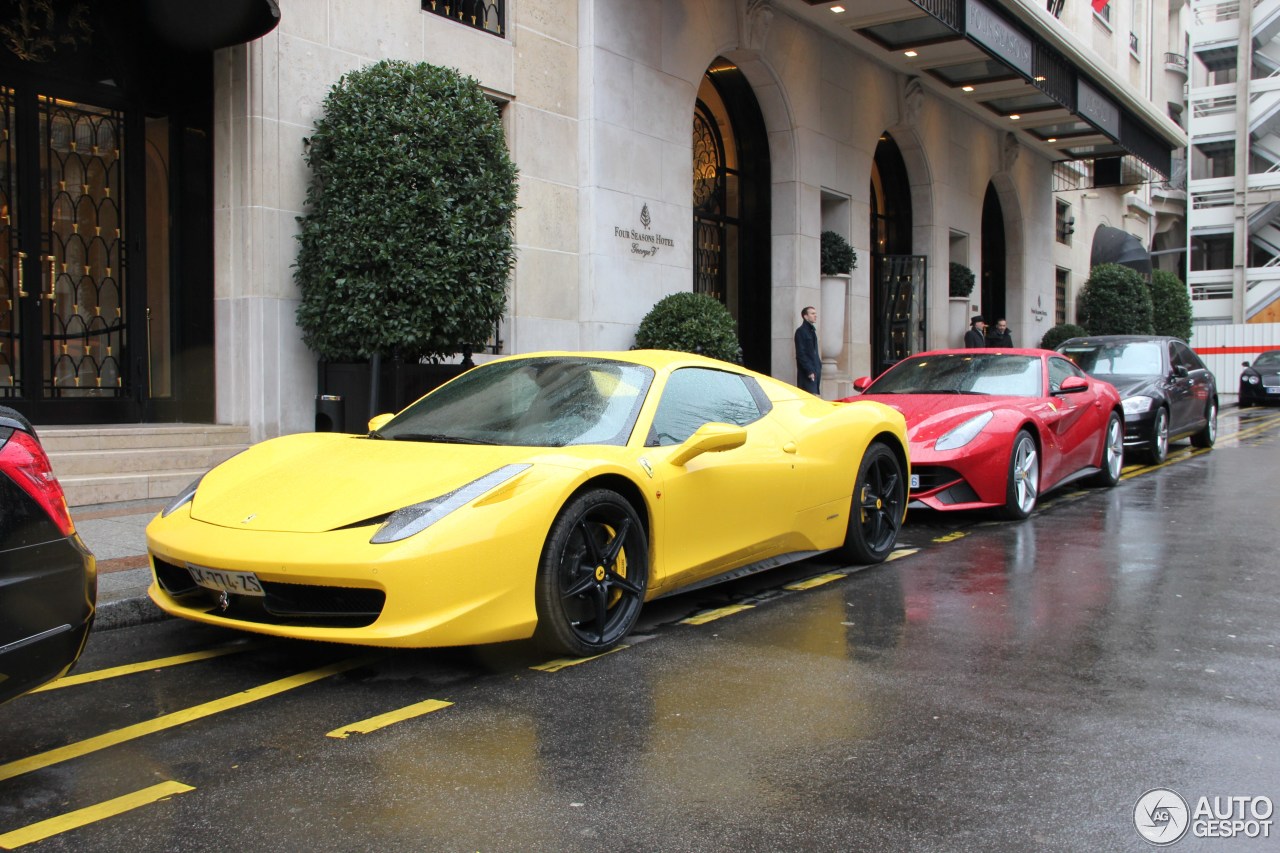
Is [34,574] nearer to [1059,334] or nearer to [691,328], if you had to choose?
[691,328]

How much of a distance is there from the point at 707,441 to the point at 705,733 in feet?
5.48

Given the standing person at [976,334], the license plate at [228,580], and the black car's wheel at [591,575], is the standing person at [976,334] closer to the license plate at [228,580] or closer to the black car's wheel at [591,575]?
the black car's wheel at [591,575]

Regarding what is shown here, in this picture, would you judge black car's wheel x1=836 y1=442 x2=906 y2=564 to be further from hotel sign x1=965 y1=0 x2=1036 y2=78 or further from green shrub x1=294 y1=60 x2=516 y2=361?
hotel sign x1=965 y1=0 x2=1036 y2=78

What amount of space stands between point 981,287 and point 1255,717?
23982 mm

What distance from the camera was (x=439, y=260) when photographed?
31.1 feet

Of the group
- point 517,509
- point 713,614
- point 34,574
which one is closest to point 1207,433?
point 713,614

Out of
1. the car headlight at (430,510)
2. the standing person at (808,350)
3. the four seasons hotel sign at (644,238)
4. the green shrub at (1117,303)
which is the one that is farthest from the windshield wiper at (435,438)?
the green shrub at (1117,303)

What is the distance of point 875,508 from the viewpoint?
22.9 feet

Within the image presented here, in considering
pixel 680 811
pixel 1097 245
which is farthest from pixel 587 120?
pixel 1097 245

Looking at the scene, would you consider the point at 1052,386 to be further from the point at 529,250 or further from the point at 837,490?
the point at 529,250

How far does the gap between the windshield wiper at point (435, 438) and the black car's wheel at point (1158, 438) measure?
1024 centimetres

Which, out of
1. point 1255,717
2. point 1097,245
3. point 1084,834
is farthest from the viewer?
point 1097,245

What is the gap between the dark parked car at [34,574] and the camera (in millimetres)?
3010

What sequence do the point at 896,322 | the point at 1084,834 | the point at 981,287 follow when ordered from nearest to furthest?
the point at 1084,834 < the point at 896,322 < the point at 981,287
